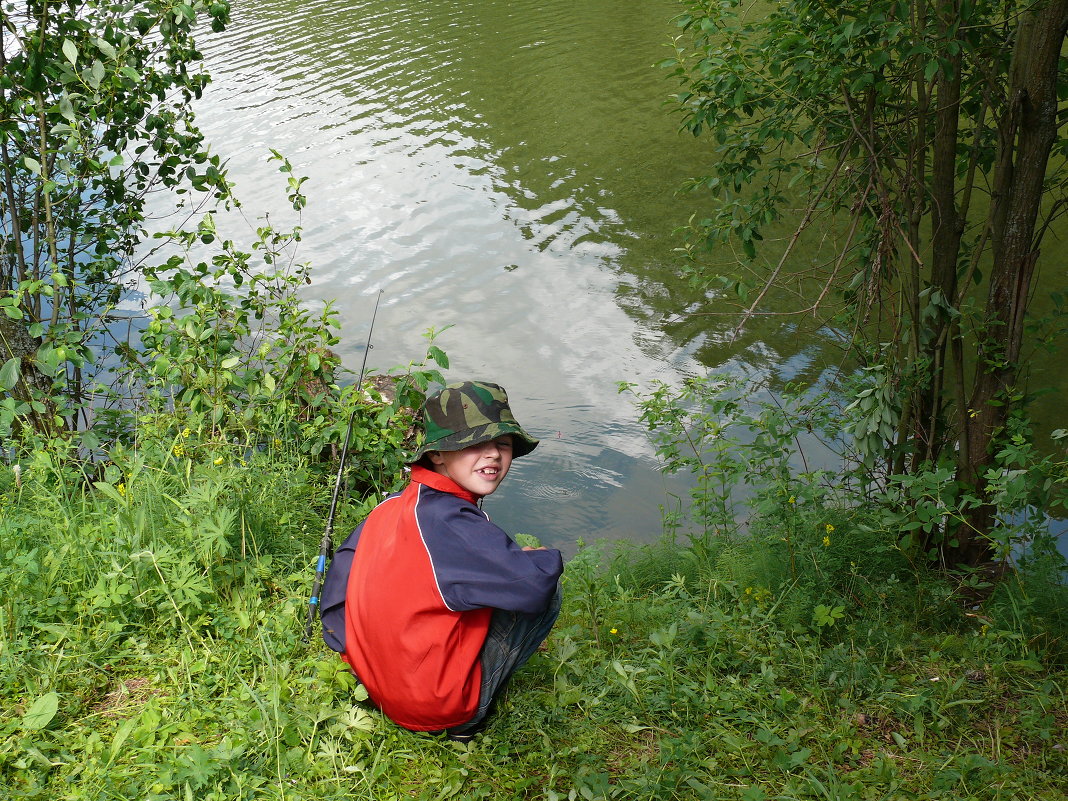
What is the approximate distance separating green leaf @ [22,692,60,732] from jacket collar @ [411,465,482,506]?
4.38 ft

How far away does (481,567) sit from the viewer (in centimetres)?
272

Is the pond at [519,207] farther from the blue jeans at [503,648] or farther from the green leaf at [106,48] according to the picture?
the green leaf at [106,48]

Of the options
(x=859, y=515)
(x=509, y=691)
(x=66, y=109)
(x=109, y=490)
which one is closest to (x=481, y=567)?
(x=509, y=691)

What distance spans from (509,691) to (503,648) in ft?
1.56

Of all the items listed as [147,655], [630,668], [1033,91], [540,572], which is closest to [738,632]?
[630,668]

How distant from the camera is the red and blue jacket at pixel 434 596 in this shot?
8.90 ft

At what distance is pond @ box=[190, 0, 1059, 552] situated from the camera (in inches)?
285

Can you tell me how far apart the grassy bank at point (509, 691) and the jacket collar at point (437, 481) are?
767 millimetres

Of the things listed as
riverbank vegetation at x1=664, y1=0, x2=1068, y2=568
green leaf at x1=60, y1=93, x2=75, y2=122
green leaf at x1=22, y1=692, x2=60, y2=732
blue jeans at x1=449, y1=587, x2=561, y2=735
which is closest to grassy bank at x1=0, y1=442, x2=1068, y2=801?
green leaf at x1=22, y1=692, x2=60, y2=732

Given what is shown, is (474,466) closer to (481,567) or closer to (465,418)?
(465,418)

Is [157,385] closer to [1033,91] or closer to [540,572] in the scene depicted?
[540,572]

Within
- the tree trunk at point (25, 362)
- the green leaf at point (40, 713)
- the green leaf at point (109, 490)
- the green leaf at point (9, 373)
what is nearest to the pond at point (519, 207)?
the green leaf at point (109, 490)

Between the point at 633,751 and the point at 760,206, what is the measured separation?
9.52ft

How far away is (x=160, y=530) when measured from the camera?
3637 mm
